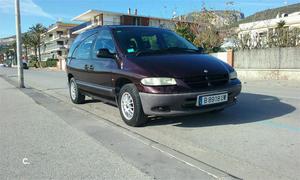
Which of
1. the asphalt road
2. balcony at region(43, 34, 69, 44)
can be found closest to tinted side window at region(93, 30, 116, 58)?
the asphalt road

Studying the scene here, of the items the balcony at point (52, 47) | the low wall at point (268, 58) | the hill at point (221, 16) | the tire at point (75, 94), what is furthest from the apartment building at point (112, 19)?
the tire at point (75, 94)

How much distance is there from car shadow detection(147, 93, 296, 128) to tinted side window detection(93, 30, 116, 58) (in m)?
1.59

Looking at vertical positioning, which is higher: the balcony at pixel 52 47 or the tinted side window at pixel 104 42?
the balcony at pixel 52 47

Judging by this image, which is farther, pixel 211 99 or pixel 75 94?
pixel 75 94

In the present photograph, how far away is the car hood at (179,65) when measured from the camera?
17.5 ft

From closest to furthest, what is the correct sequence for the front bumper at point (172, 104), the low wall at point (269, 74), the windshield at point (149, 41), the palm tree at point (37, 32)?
the front bumper at point (172, 104), the windshield at point (149, 41), the low wall at point (269, 74), the palm tree at point (37, 32)

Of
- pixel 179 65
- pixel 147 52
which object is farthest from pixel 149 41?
pixel 179 65

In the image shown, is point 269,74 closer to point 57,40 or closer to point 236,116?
point 236,116

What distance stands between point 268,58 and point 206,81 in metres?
12.6

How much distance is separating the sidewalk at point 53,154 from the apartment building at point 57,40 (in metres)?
82.0

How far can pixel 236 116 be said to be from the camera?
644cm

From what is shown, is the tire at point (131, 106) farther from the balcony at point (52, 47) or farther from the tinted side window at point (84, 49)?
the balcony at point (52, 47)

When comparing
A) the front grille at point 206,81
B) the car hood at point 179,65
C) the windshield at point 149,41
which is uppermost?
the windshield at point 149,41

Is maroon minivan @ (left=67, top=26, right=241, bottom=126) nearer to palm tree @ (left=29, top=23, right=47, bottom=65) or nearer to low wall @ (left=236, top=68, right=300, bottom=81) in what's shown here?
low wall @ (left=236, top=68, right=300, bottom=81)
